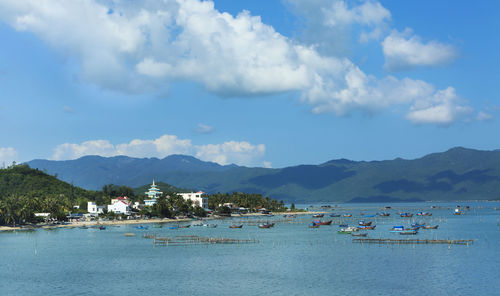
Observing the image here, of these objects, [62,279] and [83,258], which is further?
[83,258]

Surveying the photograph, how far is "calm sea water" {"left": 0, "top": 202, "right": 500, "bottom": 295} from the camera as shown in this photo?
219ft

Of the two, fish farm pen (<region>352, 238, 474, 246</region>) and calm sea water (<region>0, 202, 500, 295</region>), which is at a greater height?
fish farm pen (<region>352, 238, 474, 246</region>)

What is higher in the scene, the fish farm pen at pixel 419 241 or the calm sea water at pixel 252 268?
the fish farm pen at pixel 419 241

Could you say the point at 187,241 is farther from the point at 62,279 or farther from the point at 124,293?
the point at 124,293

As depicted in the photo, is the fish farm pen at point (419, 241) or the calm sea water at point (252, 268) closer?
the calm sea water at point (252, 268)

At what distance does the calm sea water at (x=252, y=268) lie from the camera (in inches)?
2633

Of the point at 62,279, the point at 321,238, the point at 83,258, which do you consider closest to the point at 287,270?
Answer: the point at 62,279

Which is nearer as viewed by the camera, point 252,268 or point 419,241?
point 252,268

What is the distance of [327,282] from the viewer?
70250 millimetres

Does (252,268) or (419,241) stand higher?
(419,241)

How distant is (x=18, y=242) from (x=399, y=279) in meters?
92.4

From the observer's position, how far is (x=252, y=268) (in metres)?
82.2

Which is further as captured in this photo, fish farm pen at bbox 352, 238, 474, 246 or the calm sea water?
fish farm pen at bbox 352, 238, 474, 246

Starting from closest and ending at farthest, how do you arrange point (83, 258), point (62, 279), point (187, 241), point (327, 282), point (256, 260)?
1. point (327, 282)
2. point (62, 279)
3. point (256, 260)
4. point (83, 258)
5. point (187, 241)
